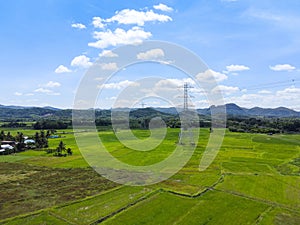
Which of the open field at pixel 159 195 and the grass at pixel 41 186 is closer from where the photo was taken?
the open field at pixel 159 195

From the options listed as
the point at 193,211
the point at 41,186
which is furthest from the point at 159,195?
the point at 41,186

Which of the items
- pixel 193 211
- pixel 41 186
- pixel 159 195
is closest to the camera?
pixel 193 211

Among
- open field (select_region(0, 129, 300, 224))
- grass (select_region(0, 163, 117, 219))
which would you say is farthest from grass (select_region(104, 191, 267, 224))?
grass (select_region(0, 163, 117, 219))

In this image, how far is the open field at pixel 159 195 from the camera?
20281 millimetres

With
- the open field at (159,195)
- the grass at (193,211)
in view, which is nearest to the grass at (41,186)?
the open field at (159,195)

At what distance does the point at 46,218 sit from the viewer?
793 inches

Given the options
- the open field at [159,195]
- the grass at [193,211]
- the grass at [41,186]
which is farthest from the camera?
the grass at [41,186]

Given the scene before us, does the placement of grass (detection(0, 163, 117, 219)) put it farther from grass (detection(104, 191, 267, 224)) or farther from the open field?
grass (detection(104, 191, 267, 224))

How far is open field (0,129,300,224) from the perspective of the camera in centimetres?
2028

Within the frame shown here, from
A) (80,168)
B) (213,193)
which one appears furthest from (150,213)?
(80,168)

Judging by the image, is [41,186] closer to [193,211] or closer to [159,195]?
[159,195]

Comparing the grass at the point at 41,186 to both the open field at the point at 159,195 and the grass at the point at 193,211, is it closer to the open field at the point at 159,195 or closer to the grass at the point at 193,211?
the open field at the point at 159,195

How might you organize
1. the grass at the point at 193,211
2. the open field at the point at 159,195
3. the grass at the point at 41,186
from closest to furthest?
the grass at the point at 193,211 → the open field at the point at 159,195 → the grass at the point at 41,186

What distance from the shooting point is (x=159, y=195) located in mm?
25250
